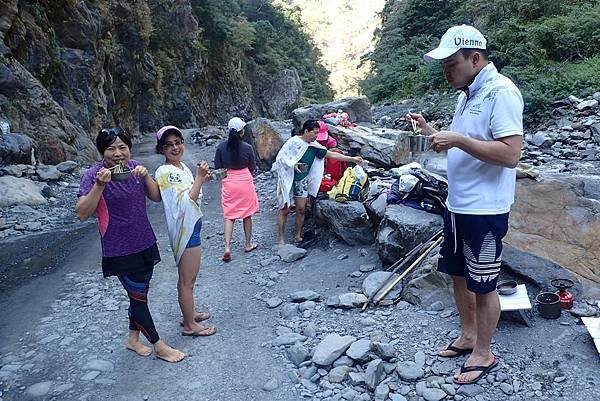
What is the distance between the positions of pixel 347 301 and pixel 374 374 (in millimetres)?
1192

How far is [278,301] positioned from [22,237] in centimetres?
486

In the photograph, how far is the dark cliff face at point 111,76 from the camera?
12227 mm

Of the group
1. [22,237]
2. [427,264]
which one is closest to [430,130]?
[427,264]

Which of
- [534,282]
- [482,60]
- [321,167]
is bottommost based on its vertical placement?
[534,282]

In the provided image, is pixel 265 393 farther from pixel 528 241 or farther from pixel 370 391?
pixel 528 241

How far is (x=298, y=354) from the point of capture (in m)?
3.64

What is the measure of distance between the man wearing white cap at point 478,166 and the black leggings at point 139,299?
7.20ft

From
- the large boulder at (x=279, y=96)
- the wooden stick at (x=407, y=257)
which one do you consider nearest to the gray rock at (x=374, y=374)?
the wooden stick at (x=407, y=257)

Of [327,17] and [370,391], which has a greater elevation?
[327,17]

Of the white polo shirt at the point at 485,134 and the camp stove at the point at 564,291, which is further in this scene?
the camp stove at the point at 564,291

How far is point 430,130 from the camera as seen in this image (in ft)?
10.8

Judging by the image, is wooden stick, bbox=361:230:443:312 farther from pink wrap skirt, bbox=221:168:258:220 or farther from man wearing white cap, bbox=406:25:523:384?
pink wrap skirt, bbox=221:168:258:220

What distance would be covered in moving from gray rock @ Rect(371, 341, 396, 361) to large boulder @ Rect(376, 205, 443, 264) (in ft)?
5.26

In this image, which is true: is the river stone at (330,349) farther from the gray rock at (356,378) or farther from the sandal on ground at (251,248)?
the sandal on ground at (251,248)
